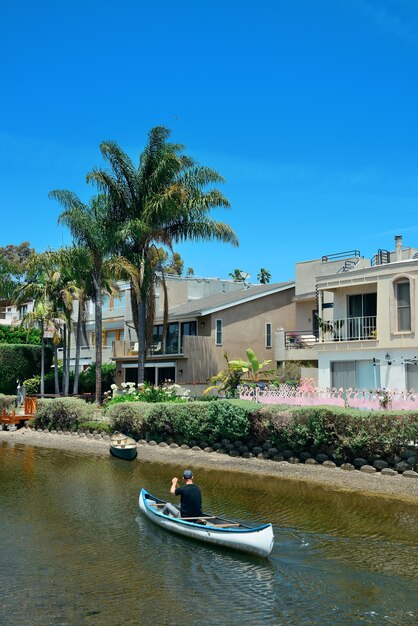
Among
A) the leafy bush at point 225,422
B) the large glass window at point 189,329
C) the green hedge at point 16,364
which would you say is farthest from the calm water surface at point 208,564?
the green hedge at point 16,364

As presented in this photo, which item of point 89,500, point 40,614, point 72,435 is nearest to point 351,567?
point 40,614

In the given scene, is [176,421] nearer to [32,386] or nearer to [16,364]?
[32,386]

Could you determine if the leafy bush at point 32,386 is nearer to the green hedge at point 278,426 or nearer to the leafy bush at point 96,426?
the leafy bush at point 96,426

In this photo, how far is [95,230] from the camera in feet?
134

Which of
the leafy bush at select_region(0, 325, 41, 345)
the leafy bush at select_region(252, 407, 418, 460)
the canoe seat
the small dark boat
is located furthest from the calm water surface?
the leafy bush at select_region(0, 325, 41, 345)

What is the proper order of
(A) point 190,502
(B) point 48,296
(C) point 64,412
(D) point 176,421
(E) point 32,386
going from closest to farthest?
(A) point 190,502 < (D) point 176,421 < (C) point 64,412 < (B) point 48,296 < (E) point 32,386

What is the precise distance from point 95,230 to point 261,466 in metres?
21.2

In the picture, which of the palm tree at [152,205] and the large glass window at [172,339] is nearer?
the palm tree at [152,205]

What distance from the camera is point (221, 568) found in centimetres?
1326

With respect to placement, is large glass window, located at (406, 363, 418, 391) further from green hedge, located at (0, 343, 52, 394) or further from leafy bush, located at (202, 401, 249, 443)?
green hedge, located at (0, 343, 52, 394)

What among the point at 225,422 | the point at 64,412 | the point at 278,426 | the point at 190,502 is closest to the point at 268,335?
the point at 64,412

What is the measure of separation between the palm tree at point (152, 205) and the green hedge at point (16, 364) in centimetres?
1594

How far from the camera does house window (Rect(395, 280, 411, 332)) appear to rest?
29.9 meters

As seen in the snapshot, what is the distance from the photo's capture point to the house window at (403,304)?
29.9 metres
